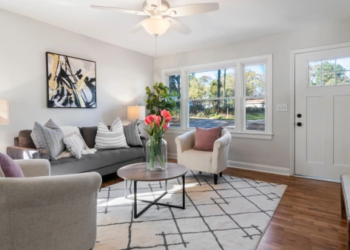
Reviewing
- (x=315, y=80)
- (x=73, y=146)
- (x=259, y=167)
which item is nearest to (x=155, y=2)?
(x=73, y=146)

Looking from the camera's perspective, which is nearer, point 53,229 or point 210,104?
point 53,229

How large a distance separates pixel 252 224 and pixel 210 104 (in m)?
2.85

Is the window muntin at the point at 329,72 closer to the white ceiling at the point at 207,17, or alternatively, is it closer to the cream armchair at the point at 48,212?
the white ceiling at the point at 207,17

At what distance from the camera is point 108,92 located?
13.7 ft

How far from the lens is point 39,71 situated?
3.15 m

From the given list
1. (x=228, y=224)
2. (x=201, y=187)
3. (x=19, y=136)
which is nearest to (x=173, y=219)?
(x=228, y=224)

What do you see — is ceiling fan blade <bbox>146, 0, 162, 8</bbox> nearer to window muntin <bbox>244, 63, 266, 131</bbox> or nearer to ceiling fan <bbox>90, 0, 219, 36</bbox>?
ceiling fan <bbox>90, 0, 219, 36</bbox>

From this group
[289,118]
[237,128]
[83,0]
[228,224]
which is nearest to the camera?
[228,224]

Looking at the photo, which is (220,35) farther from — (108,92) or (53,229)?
(53,229)

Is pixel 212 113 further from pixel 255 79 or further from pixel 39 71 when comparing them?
pixel 39 71

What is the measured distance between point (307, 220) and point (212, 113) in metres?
2.72

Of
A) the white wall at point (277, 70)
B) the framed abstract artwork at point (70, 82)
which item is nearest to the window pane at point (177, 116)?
the white wall at point (277, 70)

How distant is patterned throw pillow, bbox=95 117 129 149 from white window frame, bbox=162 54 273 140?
161 centimetres

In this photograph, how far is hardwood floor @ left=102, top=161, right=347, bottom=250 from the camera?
1.73m
